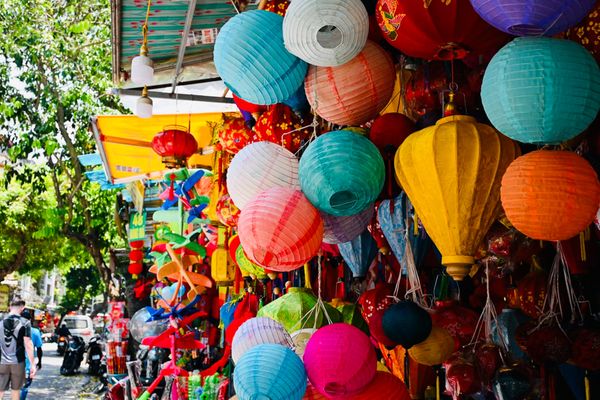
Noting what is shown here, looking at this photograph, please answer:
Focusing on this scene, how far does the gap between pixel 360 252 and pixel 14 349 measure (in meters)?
7.17

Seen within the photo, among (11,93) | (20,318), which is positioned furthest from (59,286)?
(20,318)

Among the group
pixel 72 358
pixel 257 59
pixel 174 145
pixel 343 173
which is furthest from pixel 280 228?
pixel 72 358

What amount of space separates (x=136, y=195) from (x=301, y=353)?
7.23 meters

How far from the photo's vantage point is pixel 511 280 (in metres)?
2.64

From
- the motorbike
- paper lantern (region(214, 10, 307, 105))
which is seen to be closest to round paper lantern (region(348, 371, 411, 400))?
paper lantern (region(214, 10, 307, 105))

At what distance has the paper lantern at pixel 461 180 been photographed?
1.76 meters

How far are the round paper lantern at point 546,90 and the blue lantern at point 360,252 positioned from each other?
114 centimetres

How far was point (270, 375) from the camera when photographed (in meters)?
1.91

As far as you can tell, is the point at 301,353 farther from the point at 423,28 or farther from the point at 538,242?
the point at 423,28

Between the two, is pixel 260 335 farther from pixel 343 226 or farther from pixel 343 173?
→ pixel 343 173

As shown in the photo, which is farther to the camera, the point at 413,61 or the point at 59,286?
the point at 59,286

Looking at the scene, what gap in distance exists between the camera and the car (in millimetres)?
24359

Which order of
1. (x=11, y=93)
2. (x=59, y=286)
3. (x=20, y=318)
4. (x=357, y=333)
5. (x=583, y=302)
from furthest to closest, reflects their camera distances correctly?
(x=59, y=286), (x=11, y=93), (x=20, y=318), (x=583, y=302), (x=357, y=333)

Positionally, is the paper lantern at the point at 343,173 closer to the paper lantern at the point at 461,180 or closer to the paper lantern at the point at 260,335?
the paper lantern at the point at 461,180
